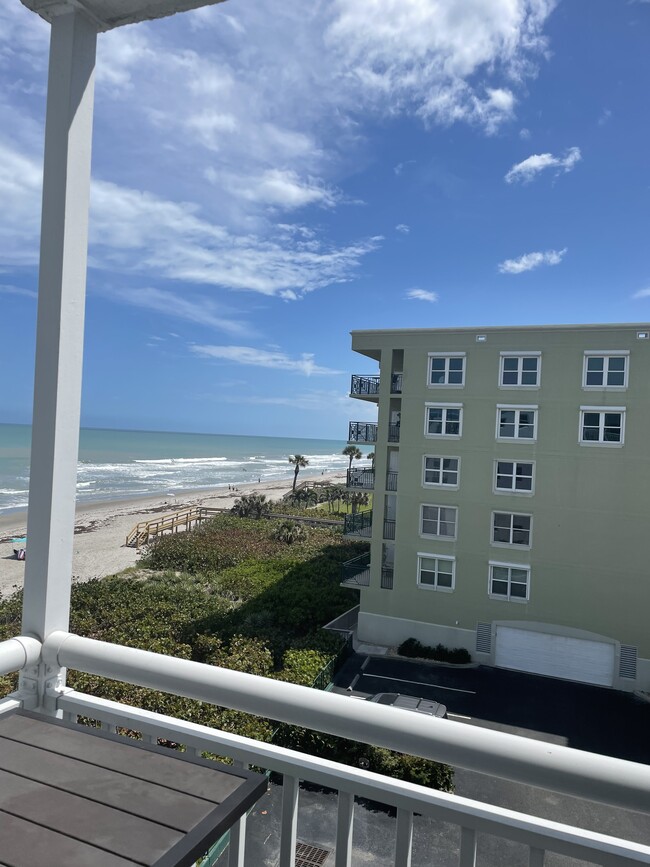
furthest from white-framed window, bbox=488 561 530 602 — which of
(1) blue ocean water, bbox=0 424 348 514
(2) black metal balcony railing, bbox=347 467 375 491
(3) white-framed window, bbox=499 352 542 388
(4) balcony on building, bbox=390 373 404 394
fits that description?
(1) blue ocean water, bbox=0 424 348 514

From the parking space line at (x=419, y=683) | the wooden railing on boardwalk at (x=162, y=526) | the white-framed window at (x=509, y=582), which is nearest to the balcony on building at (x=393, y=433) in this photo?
the white-framed window at (x=509, y=582)

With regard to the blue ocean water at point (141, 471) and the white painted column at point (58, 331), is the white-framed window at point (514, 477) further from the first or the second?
the blue ocean water at point (141, 471)

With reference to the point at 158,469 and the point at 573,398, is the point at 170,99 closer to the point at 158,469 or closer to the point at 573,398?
the point at 573,398

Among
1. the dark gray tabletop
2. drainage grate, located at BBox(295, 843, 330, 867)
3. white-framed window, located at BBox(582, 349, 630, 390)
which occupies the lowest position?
drainage grate, located at BBox(295, 843, 330, 867)

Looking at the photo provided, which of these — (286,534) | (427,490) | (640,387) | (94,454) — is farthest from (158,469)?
(640,387)

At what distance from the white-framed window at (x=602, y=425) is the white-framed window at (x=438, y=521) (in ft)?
12.5

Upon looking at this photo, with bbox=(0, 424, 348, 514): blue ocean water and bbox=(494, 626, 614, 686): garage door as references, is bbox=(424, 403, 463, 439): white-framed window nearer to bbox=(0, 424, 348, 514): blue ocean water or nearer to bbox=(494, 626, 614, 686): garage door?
bbox=(494, 626, 614, 686): garage door

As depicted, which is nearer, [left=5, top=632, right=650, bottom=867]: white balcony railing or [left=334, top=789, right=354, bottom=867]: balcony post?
[left=5, top=632, right=650, bottom=867]: white balcony railing

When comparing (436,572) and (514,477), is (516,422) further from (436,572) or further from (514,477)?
(436,572)

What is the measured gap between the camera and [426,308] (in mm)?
24641

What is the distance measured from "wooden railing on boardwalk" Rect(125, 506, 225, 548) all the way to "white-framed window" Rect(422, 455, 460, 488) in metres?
13.0

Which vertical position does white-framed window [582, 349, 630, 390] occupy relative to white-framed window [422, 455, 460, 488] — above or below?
above

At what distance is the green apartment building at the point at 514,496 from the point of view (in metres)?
13.4

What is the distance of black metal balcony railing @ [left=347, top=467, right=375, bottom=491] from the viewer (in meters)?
15.9
